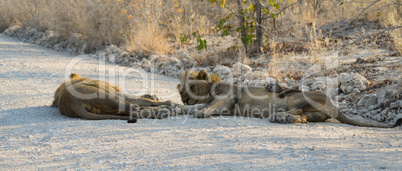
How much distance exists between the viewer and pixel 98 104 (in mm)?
5578

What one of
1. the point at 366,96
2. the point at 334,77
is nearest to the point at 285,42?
the point at 334,77

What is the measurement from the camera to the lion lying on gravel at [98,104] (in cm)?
552

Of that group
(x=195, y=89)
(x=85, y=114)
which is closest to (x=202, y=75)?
(x=195, y=89)

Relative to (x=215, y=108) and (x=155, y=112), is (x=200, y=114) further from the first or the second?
(x=155, y=112)

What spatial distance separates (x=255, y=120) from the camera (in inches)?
226

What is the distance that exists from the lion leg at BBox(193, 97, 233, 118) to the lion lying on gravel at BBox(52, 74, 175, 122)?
1.71 feet

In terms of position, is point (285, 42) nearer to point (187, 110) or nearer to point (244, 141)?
point (187, 110)

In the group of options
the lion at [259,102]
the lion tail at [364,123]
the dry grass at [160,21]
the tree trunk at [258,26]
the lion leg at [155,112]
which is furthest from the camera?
the dry grass at [160,21]

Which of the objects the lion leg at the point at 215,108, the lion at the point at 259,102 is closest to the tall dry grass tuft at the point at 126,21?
the lion at the point at 259,102

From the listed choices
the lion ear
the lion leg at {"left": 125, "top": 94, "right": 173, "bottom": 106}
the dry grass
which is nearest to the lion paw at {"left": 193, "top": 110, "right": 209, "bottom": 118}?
the lion leg at {"left": 125, "top": 94, "right": 173, "bottom": 106}

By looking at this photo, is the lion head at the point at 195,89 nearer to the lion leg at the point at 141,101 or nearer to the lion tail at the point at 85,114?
the lion leg at the point at 141,101

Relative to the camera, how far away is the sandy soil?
12.1 feet

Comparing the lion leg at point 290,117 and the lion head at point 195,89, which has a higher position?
the lion head at point 195,89

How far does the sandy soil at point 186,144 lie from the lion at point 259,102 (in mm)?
184
